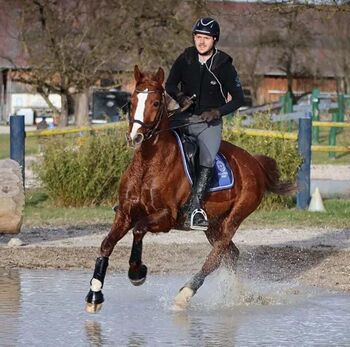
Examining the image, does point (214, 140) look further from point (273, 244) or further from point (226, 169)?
point (273, 244)

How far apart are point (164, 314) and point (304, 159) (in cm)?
839

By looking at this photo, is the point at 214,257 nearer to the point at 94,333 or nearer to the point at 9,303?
the point at 9,303

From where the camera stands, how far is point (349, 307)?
9672mm

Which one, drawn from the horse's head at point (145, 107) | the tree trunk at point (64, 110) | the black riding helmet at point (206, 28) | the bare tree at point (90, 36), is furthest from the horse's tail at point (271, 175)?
the tree trunk at point (64, 110)

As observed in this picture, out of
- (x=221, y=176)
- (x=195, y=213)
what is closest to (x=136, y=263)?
(x=195, y=213)

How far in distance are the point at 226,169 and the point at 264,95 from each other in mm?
56331

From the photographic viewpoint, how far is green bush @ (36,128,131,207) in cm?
1730

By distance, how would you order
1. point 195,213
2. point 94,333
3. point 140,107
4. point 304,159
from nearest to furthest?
point 94,333 → point 140,107 → point 195,213 → point 304,159

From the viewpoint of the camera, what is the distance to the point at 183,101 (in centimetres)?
992

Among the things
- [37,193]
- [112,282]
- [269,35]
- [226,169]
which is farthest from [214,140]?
[269,35]

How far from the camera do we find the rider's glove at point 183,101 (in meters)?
9.91

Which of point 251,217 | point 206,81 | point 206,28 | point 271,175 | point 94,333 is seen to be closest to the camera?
point 94,333

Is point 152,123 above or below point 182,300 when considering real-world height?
above

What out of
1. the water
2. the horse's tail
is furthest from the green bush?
the horse's tail
